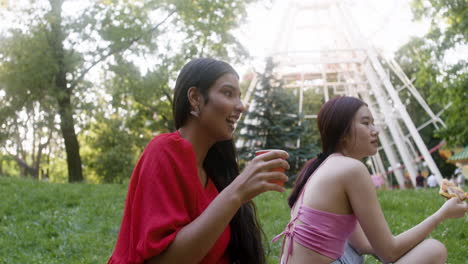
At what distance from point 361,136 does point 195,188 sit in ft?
5.30

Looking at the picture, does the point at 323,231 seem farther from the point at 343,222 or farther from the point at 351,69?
the point at 351,69

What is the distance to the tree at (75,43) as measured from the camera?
16.2 meters

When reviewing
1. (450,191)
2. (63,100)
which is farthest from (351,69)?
(450,191)

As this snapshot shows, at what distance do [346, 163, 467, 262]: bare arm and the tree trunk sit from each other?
14727mm

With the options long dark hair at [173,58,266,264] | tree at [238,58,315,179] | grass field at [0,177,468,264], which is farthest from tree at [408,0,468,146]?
long dark hair at [173,58,266,264]

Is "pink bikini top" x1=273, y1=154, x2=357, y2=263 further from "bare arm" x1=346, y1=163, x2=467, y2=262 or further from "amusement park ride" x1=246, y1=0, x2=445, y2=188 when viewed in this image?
"amusement park ride" x1=246, y1=0, x2=445, y2=188

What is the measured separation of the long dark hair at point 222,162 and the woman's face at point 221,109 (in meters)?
0.03

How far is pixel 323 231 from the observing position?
2.83 meters

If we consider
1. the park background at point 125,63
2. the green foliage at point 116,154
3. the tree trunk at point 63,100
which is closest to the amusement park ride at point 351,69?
the park background at point 125,63

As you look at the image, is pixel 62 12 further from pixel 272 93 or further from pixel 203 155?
pixel 203 155

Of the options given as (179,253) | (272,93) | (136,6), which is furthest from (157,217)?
(136,6)

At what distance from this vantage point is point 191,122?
2.07 meters

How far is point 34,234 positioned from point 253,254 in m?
5.36

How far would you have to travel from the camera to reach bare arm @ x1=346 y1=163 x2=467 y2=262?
282 cm
